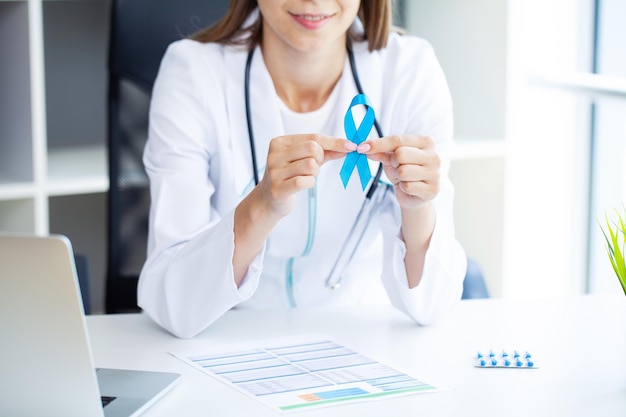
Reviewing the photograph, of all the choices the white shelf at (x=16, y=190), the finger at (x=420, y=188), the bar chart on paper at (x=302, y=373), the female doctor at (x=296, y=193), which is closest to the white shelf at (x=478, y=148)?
the female doctor at (x=296, y=193)

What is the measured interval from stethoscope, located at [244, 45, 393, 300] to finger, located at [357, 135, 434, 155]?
0.25 m

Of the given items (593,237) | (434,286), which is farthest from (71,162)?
(593,237)

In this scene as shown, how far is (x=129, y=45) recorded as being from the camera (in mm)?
1822

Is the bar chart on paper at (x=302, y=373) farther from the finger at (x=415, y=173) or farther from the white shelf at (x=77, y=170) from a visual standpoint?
the white shelf at (x=77, y=170)

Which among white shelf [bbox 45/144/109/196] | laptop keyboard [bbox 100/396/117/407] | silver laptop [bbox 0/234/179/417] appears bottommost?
laptop keyboard [bbox 100/396/117/407]

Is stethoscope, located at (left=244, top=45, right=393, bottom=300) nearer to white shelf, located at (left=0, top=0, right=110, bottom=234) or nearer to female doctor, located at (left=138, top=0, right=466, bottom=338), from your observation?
female doctor, located at (left=138, top=0, right=466, bottom=338)

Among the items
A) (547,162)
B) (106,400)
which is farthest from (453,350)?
(547,162)

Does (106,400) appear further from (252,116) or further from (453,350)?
(252,116)

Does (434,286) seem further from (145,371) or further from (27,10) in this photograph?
(27,10)

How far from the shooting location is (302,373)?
3.90 feet

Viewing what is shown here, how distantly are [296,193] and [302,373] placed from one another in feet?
1.06

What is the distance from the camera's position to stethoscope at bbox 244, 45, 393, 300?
161 cm

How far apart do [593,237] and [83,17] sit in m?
1.54

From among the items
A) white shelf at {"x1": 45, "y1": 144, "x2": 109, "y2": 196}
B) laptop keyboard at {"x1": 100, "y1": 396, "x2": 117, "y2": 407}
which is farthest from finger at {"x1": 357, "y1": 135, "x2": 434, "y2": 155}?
white shelf at {"x1": 45, "y1": 144, "x2": 109, "y2": 196}
